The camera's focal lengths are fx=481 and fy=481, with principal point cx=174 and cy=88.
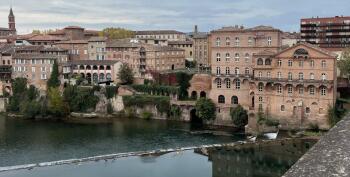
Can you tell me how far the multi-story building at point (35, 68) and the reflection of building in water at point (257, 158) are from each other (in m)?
32.0

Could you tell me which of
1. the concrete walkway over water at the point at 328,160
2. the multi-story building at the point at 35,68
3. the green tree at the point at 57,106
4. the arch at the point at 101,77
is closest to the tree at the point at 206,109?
the green tree at the point at 57,106

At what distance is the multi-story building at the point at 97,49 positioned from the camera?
226 ft

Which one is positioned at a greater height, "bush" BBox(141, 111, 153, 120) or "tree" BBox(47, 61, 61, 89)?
"tree" BBox(47, 61, 61, 89)

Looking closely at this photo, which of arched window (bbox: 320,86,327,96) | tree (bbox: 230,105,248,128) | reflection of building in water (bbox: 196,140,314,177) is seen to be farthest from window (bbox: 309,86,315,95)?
tree (bbox: 230,105,248,128)

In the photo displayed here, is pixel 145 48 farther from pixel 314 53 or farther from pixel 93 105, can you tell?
pixel 314 53

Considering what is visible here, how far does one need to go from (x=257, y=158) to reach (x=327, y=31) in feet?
141

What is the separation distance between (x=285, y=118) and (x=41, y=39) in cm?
4757

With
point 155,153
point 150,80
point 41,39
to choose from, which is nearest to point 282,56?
point 155,153

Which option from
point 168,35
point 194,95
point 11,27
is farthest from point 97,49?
point 11,27

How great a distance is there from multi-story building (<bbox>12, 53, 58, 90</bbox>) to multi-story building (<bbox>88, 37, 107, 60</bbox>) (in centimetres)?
733

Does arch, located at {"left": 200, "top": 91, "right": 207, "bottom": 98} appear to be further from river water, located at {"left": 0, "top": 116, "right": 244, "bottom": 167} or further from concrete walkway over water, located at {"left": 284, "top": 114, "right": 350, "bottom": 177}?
concrete walkway over water, located at {"left": 284, "top": 114, "right": 350, "bottom": 177}

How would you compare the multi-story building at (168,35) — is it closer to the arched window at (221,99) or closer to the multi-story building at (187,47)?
the multi-story building at (187,47)

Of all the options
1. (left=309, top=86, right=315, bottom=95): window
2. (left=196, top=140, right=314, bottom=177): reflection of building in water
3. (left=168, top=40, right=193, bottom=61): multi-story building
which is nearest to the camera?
(left=196, top=140, right=314, bottom=177): reflection of building in water

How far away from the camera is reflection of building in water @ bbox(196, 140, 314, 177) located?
109 feet
